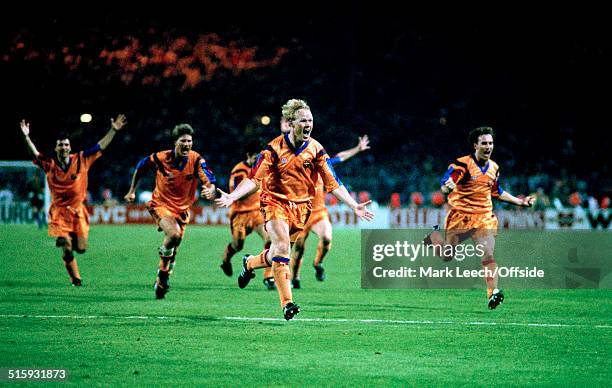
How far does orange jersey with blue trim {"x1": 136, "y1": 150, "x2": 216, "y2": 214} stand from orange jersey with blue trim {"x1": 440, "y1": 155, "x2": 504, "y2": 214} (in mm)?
3517

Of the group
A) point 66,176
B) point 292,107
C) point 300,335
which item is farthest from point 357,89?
point 300,335

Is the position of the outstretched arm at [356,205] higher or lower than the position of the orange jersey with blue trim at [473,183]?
lower

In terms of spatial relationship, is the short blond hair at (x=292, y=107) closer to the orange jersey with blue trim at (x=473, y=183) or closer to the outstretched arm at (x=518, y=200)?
the orange jersey with blue trim at (x=473, y=183)

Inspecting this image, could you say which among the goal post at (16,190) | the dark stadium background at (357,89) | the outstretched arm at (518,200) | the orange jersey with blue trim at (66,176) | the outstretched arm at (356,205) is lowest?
the outstretched arm at (356,205)

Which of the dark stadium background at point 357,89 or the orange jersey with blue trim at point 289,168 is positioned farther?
the dark stadium background at point 357,89

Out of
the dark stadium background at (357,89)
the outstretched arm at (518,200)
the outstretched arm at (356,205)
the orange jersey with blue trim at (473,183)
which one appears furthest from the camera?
the dark stadium background at (357,89)

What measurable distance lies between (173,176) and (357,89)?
122 ft

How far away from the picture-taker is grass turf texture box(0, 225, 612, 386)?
7.68 meters

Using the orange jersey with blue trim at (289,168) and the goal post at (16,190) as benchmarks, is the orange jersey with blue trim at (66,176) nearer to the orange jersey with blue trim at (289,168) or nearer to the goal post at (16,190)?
the orange jersey with blue trim at (289,168)

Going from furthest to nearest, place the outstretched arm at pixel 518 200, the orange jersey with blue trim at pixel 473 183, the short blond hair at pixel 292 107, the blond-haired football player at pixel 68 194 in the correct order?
1. the blond-haired football player at pixel 68 194
2. the orange jersey with blue trim at pixel 473 183
3. the outstretched arm at pixel 518 200
4. the short blond hair at pixel 292 107

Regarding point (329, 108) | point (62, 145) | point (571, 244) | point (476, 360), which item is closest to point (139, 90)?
point (329, 108)

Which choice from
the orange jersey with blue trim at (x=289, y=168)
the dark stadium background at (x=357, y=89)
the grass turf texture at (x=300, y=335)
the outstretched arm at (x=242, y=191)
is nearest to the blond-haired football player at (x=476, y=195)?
the grass turf texture at (x=300, y=335)

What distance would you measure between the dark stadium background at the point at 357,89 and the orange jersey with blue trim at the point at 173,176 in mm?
28500

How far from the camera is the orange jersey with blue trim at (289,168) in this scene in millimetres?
10719
